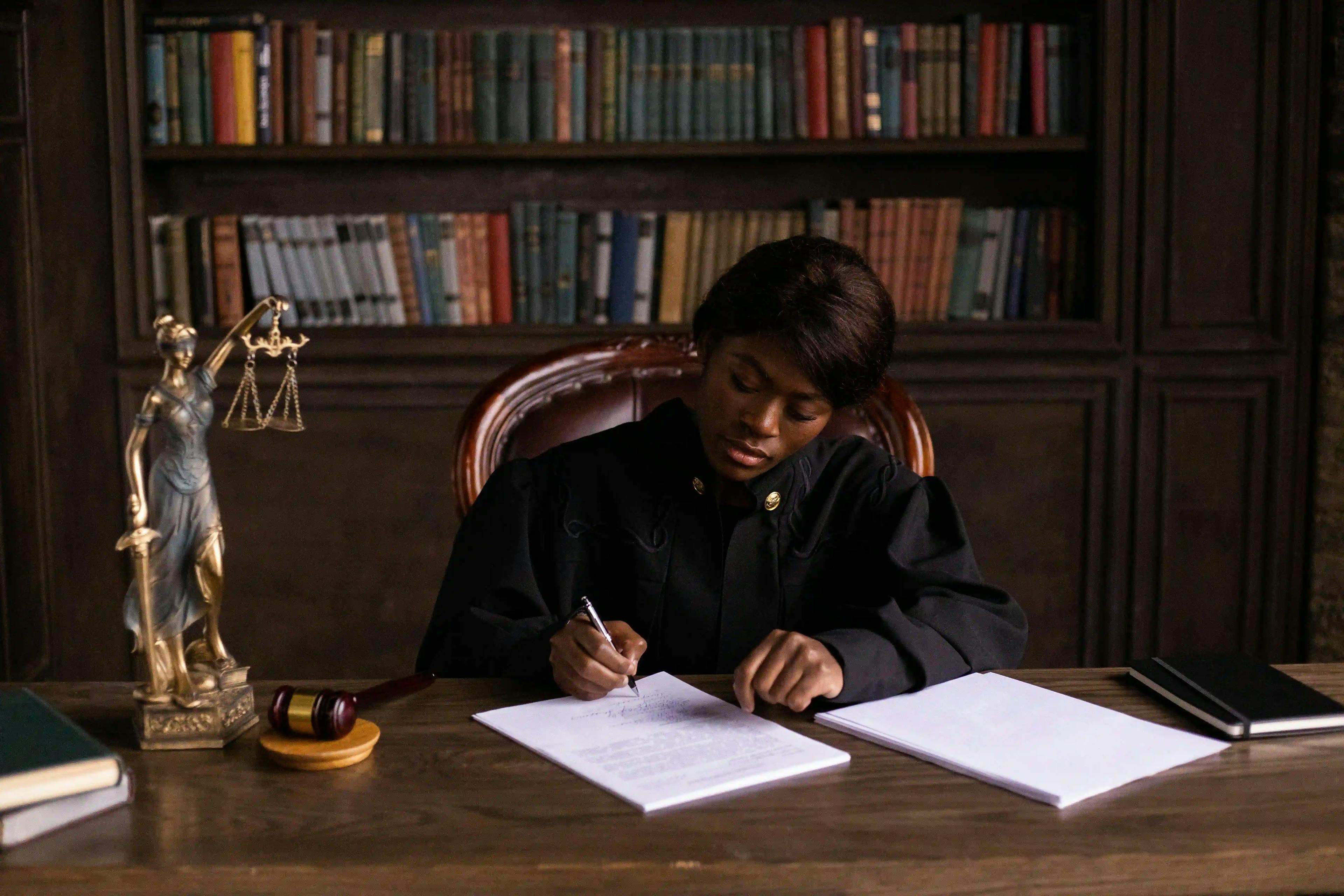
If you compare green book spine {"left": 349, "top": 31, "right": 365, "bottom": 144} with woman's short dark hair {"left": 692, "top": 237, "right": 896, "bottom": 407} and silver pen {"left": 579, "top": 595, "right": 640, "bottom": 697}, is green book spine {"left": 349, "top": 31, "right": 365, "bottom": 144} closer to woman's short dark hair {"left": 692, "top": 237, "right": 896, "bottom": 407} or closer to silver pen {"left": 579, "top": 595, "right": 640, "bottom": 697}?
woman's short dark hair {"left": 692, "top": 237, "right": 896, "bottom": 407}

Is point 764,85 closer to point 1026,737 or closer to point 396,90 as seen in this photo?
point 396,90

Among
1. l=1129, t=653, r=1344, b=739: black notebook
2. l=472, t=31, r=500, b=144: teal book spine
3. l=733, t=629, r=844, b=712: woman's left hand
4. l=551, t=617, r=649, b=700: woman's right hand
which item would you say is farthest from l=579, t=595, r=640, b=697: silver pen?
l=472, t=31, r=500, b=144: teal book spine

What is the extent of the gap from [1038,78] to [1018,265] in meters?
0.42

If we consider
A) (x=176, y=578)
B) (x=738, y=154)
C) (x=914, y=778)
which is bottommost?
(x=914, y=778)

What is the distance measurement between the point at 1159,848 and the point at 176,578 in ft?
2.49

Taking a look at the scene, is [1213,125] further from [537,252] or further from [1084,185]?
[537,252]

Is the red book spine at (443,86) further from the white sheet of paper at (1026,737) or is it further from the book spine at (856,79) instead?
the white sheet of paper at (1026,737)

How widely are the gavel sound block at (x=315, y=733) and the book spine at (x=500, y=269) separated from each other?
2006 millimetres

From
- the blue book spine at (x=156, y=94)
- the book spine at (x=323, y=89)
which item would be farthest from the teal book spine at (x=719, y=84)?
the blue book spine at (x=156, y=94)

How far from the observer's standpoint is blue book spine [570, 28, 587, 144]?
2.96 meters

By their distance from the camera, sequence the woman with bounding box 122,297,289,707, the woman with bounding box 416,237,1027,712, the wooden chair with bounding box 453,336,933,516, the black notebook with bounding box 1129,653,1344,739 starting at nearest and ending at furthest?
the woman with bounding box 122,297,289,707 → the black notebook with bounding box 1129,653,1344,739 → the woman with bounding box 416,237,1027,712 → the wooden chair with bounding box 453,336,933,516

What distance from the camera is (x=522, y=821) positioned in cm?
96

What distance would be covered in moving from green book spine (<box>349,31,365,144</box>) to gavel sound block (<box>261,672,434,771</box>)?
6.90 ft

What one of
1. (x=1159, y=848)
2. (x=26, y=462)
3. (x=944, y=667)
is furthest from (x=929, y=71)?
(x=1159, y=848)
